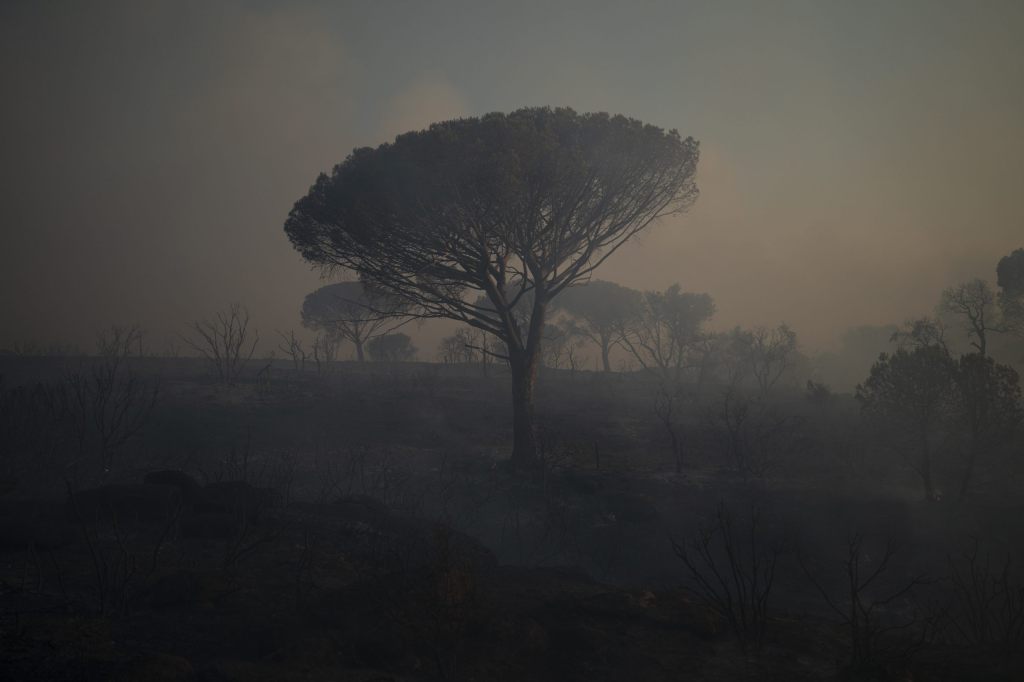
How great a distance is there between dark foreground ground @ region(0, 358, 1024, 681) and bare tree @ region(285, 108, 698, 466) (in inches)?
166

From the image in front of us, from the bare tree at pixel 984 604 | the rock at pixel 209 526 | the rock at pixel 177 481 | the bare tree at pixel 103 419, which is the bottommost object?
the bare tree at pixel 984 604

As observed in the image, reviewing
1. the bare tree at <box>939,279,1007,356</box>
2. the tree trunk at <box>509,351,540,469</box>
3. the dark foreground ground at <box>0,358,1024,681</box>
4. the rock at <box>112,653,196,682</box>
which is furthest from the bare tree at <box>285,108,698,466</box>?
the bare tree at <box>939,279,1007,356</box>

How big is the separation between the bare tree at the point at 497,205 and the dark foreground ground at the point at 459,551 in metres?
4.21

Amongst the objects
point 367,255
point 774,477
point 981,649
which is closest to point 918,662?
point 981,649

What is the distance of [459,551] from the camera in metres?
9.10

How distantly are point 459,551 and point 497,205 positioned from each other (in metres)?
9.72

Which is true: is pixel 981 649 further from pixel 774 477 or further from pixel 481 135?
pixel 481 135

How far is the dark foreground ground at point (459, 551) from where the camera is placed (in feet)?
20.0

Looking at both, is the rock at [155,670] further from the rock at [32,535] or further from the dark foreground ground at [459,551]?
the rock at [32,535]

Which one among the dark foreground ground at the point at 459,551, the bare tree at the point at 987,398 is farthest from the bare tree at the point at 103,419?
the bare tree at the point at 987,398

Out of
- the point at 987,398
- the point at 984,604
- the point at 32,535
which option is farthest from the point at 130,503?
the point at 987,398

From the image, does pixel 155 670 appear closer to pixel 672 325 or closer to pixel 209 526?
pixel 209 526

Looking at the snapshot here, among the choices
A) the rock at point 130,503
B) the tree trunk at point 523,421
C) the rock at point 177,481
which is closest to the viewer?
the rock at point 130,503

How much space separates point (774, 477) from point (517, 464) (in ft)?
25.8
